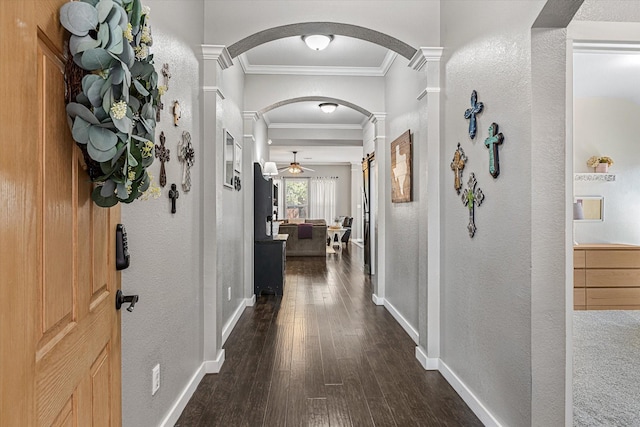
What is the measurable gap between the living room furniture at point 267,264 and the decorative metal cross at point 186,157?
2.87 meters

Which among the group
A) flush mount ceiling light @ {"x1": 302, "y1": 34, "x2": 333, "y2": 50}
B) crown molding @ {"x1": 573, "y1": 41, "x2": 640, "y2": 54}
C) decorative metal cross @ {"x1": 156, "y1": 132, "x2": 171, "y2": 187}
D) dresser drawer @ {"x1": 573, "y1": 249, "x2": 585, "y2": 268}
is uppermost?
flush mount ceiling light @ {"x1": 302, "y1": 34, "x2": 333, "y2": 50}

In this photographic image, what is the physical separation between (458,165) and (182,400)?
7.17ft

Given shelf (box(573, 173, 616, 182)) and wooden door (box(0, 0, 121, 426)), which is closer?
wooden door (box(0, 0, 121, 426))

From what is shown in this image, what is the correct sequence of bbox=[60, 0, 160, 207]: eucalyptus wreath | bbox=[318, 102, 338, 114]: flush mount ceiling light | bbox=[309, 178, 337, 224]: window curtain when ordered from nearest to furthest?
bbox=[60, 0, 160, 207]: eucalyptus wreath
bbox=[318, 102, 338, 114]: flush mount ceiling light
bbox=[309, 178, 337, 224]: window curtain

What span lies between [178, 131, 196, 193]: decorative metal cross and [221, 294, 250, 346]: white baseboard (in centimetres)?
163

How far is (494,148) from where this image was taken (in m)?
2.04

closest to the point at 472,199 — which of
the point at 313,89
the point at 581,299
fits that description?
the point at 313,89

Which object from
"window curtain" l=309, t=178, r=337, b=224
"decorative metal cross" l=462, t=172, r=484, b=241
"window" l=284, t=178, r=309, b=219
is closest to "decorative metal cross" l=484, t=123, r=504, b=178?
"decorative metal cross" l=462, t=172, r=484, b=241

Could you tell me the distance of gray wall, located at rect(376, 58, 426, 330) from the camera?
3523mm

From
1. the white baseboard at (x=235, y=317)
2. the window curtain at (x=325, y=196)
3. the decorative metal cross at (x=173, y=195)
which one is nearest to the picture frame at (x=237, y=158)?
the white baseboard at (x=235, y=317)

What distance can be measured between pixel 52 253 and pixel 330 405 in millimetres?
2040

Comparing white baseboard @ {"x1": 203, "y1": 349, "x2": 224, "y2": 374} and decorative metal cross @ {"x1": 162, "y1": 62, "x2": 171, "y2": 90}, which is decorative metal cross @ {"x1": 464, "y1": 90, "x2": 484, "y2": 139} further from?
white baseboard @ {"x1": 203, "y1": 349, "x2": 224, "y2": 374}

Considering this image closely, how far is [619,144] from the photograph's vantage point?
5.03m

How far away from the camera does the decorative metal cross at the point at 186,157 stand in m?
2.34
